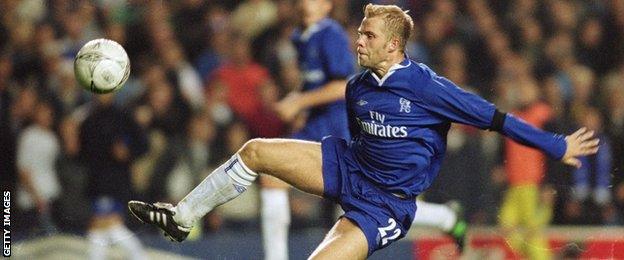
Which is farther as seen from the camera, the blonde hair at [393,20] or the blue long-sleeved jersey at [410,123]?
A: the blonde hair at [393,20]

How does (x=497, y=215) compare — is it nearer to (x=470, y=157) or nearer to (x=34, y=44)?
(x=470, y=157)

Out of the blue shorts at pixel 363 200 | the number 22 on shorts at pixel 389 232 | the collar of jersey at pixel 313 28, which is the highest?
the collar of jersey at pixel 313 28

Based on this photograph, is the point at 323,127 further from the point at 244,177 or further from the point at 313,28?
the point at 244,177

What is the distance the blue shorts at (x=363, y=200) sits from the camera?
241 inches

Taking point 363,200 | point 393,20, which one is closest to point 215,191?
point 363,200

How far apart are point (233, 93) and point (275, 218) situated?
9.79ft

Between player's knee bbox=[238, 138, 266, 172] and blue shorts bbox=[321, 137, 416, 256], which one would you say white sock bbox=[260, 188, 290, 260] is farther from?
player's knee bbox=[238, 138, 266, 172]

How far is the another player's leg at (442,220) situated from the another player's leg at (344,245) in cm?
164

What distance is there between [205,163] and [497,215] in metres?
2.60

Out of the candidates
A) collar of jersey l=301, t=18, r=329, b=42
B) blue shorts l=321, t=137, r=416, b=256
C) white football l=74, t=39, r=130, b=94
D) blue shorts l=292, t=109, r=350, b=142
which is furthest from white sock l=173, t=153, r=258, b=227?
collar of jersey l=301, t=18, r=329, b=42

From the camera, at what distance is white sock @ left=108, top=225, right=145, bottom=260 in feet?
30.6

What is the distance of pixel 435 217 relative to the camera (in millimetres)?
7805

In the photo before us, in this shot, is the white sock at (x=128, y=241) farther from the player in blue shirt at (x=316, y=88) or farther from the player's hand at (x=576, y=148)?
the player's hand at (x=576, y=148)

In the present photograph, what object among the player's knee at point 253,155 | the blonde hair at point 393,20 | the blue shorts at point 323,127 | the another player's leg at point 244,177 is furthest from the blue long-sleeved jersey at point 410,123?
the blue shorts at point 323,127
